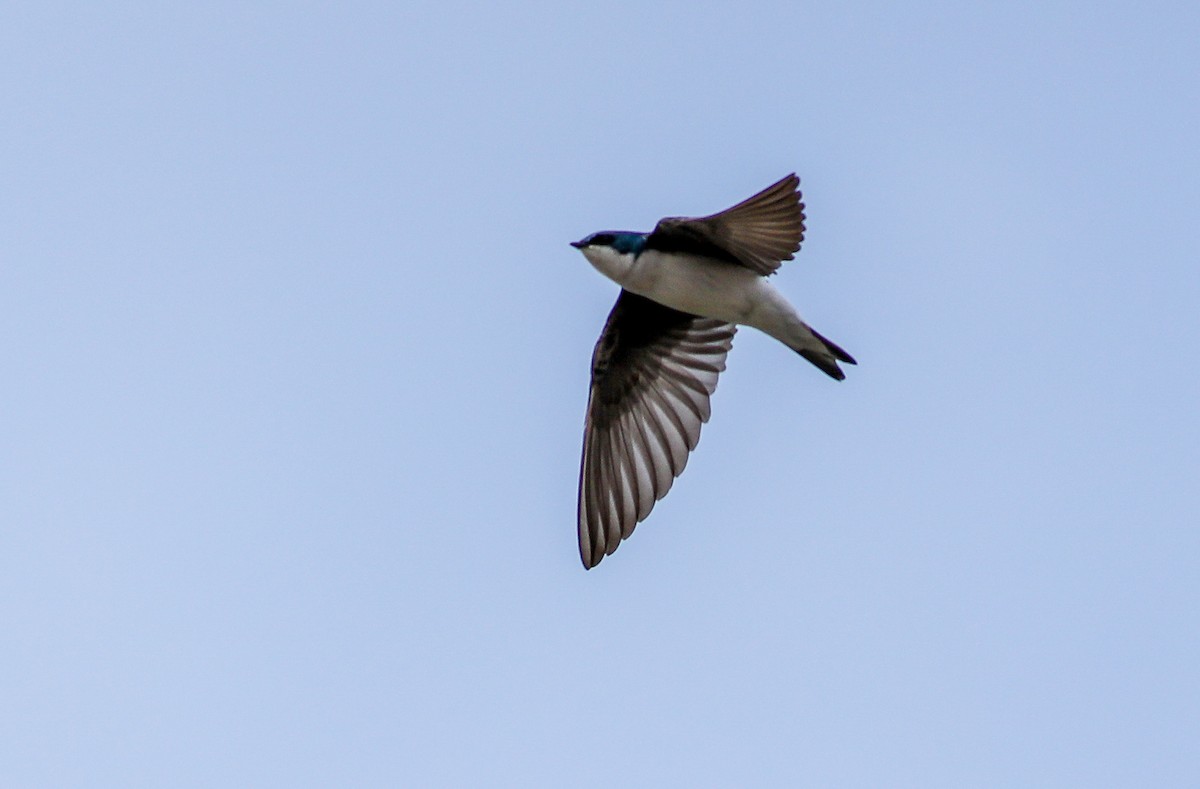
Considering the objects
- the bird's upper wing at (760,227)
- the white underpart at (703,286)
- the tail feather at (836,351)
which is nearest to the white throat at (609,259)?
the white underpart at (703,286)

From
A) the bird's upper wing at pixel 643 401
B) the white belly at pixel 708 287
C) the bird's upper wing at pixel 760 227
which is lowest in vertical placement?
the bird's upper wing at pixel 643 401

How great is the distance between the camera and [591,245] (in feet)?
17.2

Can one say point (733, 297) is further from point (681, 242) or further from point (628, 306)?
point (628, 306)

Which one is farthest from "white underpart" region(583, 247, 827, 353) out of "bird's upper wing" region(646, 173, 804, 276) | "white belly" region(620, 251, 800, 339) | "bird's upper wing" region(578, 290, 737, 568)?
"bird's upper wing" region(578, 290, 737, 568)

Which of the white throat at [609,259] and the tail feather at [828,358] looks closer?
the white throat at [609,259]

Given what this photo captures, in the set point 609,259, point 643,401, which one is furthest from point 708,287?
point 643,401

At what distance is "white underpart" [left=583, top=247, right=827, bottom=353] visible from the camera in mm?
5246

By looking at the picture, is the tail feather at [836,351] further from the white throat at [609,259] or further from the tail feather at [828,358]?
the white throat at [609,259]

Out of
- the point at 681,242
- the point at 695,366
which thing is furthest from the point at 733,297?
the point at 695,366

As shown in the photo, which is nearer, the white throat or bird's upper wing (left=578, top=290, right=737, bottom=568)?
the white throat

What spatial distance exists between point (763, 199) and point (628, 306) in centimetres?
127

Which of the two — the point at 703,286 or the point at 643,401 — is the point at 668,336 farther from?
the point at 703,286

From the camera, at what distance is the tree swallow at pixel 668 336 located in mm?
4918

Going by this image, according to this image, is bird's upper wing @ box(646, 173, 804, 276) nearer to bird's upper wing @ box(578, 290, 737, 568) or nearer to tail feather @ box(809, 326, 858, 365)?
tail feather @ box(809, 326, 858, 365)
